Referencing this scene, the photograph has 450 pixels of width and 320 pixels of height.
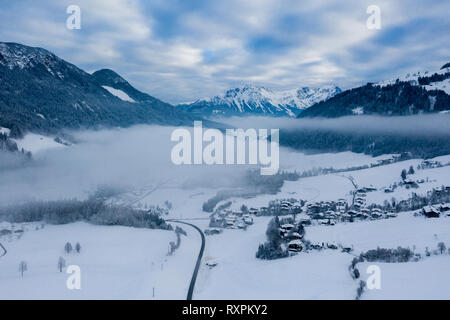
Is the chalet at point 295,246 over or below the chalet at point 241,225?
over

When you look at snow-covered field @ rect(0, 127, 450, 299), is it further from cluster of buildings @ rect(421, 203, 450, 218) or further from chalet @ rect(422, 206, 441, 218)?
cluster of buildings @ rect(421, 203, 450, 218)

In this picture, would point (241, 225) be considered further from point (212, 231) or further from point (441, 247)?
point (441, 247)

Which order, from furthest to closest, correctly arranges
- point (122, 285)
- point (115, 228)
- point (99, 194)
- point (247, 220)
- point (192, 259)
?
point (99, 194), point (247, 220), point (115, 228), point (192, 259), point (122, 285)

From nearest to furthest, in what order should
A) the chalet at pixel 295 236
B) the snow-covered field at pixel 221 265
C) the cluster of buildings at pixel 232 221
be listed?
1. the snow-covered field at pixel 221 265
2. the chalet at pixel 295 236
3. the cluster of buildings at pixel 232 221

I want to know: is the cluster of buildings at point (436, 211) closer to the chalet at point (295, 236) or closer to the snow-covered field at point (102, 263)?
the chalet at point (295, 236)

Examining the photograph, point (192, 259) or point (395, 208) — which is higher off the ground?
point (395, 208)

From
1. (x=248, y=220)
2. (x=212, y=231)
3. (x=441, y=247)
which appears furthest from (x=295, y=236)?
(x=248, y=220)

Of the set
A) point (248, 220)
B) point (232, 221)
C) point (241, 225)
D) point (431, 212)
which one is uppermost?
point (431, 212)

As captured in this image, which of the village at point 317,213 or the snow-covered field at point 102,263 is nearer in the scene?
the snow-covered field at point 102,263

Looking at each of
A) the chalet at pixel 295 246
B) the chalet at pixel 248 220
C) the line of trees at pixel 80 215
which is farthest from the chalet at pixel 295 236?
the line of trees at pixel 80 215
